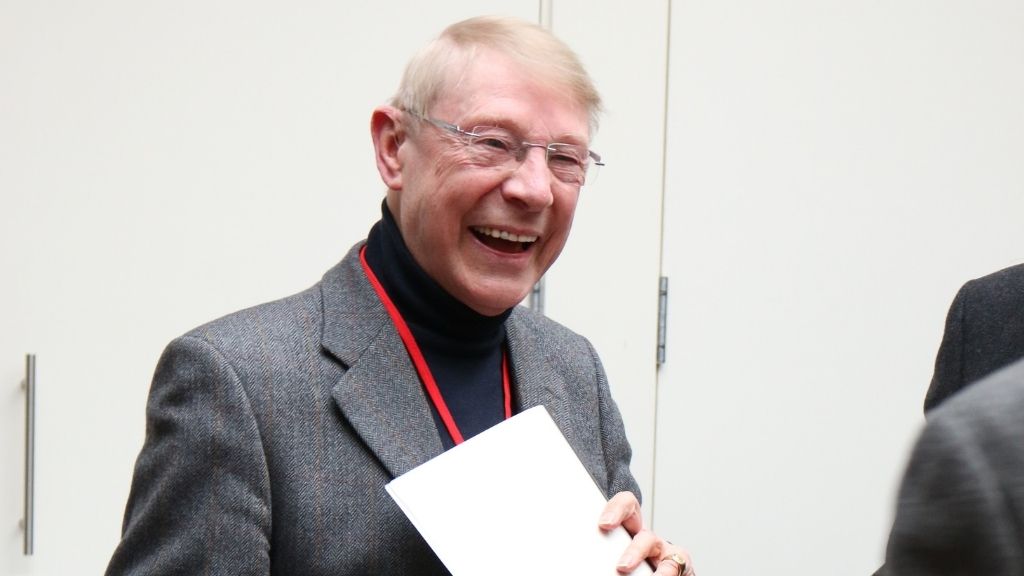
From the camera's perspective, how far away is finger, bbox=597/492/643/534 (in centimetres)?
128

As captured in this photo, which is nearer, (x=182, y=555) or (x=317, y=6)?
(x=182, y=555)

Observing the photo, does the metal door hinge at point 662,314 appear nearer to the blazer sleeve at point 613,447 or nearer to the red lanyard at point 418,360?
the blazer sleeve at point 613,447

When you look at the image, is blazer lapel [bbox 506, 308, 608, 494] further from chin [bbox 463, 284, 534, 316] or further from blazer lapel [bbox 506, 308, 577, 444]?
chin [bbox 463, 284, 534, 316]

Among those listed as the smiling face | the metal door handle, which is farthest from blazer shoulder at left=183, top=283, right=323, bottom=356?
the metal door handle

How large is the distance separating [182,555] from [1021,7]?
94.5 inches

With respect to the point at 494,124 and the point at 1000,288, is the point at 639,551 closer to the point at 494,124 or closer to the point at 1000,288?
the point at 494,124

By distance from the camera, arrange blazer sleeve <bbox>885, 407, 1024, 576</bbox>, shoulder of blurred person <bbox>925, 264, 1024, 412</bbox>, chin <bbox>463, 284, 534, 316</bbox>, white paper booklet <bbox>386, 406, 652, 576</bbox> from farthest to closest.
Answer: shoulder of blurred person <bbox>925, 264, 1024, 412</bbox> < chin <bbox>463, 284, 534, 316</bbox> < white paper booklet <bbox>386, 406, 652, 576</bbox> < blazer sleeve <bbox>885, 407, 1024, 576</bbox>

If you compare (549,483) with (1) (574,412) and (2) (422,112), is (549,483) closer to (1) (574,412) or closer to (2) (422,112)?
(1) (574,412)

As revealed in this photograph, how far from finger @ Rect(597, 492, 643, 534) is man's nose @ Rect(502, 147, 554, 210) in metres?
0.35

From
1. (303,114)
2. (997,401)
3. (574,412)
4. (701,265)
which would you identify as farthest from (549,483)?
(701,265)

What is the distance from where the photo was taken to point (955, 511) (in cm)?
45

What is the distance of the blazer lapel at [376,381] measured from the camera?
1.31 metres

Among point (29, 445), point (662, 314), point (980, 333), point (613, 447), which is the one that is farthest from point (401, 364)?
point (662, 314)

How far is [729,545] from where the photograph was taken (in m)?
2.79
